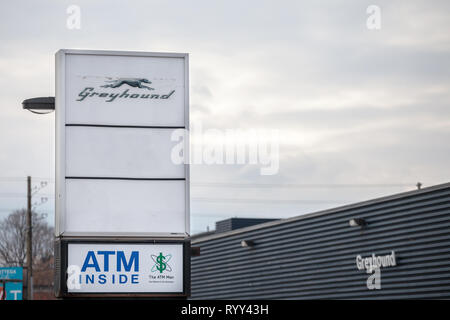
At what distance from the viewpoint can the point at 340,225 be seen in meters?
30.0

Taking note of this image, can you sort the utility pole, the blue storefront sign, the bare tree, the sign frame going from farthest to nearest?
the bare tree → the utility pole → the blue storefront sign → the sign frame

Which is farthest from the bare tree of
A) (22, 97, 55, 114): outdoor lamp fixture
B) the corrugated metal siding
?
(22, 97, 55, 114): outdoor lamp fixture

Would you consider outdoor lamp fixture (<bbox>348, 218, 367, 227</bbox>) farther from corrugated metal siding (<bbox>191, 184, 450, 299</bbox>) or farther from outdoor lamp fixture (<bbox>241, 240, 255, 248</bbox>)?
outdoor lamp fixture (<bbox>241, 240, 255, 248</bbox>)

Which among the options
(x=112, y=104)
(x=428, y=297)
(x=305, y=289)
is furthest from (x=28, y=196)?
(x=112, y=104)

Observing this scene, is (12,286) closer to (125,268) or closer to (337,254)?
(337,254)

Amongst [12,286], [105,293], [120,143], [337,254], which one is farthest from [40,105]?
[12,286]

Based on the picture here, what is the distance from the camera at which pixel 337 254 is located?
30.1 m

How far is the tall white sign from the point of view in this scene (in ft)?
37.9

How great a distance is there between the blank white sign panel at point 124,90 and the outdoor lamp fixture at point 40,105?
6.96 feet

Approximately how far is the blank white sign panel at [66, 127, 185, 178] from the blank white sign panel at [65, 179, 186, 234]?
0.14 m

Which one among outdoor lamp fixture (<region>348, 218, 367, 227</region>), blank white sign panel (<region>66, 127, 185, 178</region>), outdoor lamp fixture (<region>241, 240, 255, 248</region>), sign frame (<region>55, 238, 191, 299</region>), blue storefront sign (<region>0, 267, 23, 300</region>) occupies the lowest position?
blue storefront sign (<region>0, 267, 23, 300</region>)

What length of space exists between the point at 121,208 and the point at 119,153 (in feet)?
2.58

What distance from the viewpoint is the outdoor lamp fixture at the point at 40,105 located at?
45.2 ft
